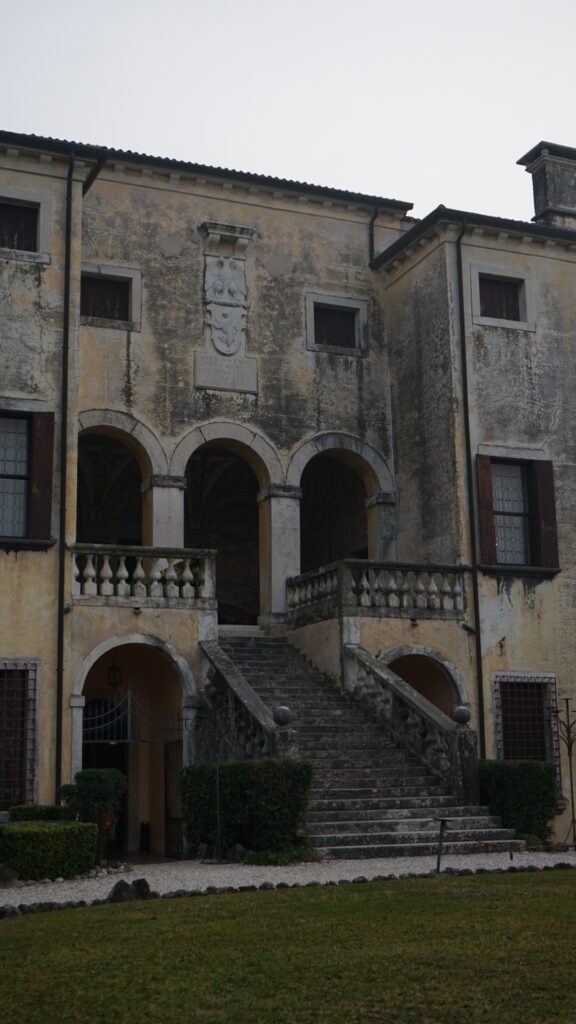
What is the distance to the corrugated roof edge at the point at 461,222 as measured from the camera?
78.2 feet

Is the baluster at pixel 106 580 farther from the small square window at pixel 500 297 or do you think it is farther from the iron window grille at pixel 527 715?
the small square window at pixel 500 297

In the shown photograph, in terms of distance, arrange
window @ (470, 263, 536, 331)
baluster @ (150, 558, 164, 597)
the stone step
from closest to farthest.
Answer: the stone step < baluster @ (150, 558, 164, 597) < window @ (470, 263, 536, 331)

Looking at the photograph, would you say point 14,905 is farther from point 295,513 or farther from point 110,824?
point 295,513

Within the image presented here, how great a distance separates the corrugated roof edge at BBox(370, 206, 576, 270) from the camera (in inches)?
938

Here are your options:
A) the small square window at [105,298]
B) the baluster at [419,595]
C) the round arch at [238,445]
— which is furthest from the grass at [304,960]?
the small square window at [105,298]

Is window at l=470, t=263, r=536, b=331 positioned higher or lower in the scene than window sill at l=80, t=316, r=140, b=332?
higher

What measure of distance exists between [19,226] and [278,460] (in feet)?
20.9

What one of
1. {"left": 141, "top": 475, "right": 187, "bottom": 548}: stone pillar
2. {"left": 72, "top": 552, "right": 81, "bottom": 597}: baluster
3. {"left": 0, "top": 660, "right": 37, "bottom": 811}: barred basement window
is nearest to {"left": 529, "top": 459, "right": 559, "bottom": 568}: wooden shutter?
{"left": 141, "top": 475, "right": 187, "bottom": 548}: stone pillar

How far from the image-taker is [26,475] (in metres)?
20.5

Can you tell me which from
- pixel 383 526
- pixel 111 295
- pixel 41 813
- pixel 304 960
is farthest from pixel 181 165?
pixel 304 960

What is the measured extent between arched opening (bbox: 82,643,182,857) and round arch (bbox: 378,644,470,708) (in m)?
3.83

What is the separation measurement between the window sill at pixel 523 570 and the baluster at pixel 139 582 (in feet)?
19.6

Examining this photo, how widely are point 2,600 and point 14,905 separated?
7775 millimetres

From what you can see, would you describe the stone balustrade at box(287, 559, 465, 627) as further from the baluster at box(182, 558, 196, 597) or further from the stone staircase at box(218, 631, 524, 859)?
the baluster at box(182, 558, 196, 597)
